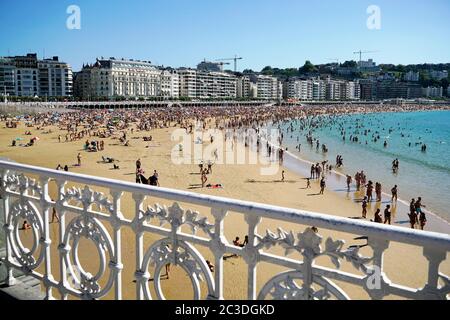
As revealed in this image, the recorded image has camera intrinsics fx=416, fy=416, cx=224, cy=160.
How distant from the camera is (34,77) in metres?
115

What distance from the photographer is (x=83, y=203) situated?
278 centimetres

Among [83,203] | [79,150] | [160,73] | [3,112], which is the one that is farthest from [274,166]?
[160,73]

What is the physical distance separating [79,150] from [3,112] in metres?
43.2

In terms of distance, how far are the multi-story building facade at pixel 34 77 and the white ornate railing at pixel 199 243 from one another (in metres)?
122

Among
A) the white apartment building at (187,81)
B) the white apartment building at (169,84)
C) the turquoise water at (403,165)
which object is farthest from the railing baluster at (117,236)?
the white apartment building at (187,81)

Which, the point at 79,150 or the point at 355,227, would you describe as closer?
the point at 355,227

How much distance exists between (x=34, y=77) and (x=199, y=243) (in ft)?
414

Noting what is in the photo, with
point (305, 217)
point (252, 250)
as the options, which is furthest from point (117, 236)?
point (305, 217)

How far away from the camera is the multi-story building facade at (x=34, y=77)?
111 m

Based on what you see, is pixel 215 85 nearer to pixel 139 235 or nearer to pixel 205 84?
pixel 205 84

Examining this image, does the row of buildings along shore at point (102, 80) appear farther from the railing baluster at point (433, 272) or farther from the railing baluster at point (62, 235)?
the railing baluster at point (433, 272)

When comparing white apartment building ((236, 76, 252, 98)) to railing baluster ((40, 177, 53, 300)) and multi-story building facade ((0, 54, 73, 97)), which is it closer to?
multi-story building facade ((0, 54, 73, 97))

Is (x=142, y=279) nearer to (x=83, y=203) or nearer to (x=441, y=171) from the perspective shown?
(x=83, y=203)

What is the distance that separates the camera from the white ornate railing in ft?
5.80
